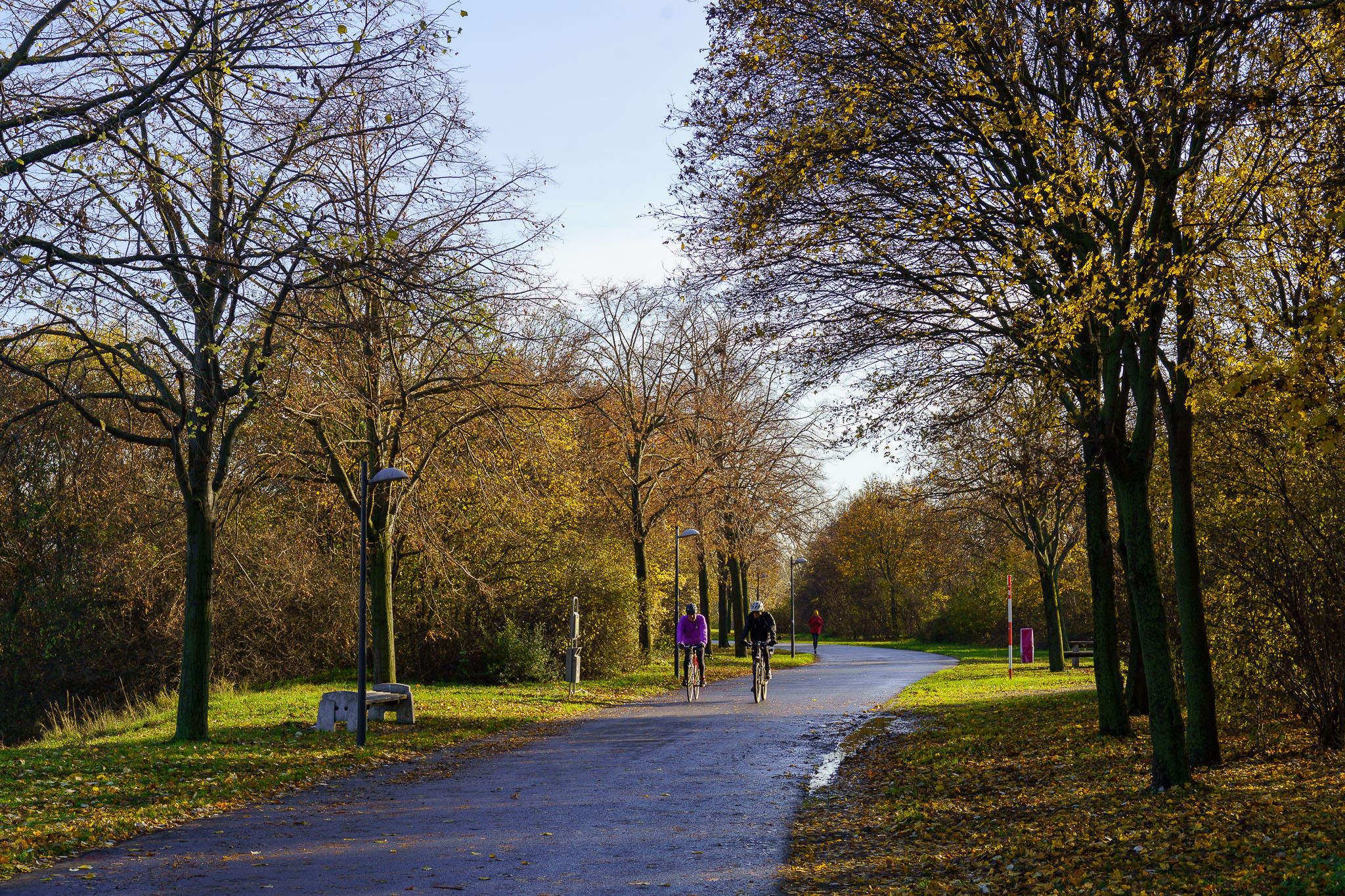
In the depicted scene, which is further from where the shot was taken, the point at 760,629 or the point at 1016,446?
the point at 760,629

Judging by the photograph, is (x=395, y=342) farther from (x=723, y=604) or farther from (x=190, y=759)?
(x=723, y=604)

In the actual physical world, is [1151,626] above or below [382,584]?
below

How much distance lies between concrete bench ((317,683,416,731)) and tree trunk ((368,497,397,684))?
2544mm

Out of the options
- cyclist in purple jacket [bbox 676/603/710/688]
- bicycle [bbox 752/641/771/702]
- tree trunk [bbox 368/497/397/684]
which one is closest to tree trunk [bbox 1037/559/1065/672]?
bicycle [bbox 752/641/771/702]

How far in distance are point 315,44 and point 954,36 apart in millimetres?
5979

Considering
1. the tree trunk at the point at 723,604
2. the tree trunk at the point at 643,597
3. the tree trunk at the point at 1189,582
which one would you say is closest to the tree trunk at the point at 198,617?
the tree trunk at the point at 1189,582

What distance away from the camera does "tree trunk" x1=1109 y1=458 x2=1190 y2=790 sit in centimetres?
951

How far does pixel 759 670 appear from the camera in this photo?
2045 centimetres

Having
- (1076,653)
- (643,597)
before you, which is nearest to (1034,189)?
(643,597)

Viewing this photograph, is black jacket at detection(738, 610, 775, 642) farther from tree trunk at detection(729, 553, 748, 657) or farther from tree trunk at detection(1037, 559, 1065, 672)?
tree trunk at detection(729, 553, 748, 657)

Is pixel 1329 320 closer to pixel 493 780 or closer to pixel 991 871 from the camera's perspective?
pixel 991 871

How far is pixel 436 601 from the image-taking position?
87.9 ft

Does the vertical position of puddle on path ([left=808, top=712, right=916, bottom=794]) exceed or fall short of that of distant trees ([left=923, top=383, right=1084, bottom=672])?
it falls short

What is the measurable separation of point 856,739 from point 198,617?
8894 millimetres
